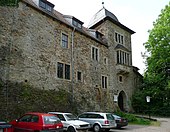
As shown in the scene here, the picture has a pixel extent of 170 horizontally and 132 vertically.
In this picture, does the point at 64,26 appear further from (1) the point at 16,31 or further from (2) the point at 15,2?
(2) the point at 15,2

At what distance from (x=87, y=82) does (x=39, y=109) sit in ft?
28.2

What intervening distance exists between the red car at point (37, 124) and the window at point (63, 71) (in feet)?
32.3

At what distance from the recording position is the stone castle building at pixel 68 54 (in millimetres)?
18109

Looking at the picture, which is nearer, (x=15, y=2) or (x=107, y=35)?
(x=15, y=2)

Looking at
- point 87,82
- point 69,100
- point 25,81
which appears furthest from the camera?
point 87,82

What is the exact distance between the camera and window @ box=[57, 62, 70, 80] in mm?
22562

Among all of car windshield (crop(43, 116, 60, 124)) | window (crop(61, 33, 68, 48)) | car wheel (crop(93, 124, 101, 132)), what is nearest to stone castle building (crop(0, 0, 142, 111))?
window (crop(61, 33, 68, 48))

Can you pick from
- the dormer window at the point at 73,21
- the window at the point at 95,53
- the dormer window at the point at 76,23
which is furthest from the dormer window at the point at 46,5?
the window at the point at 95,53

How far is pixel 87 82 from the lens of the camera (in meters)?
26.4

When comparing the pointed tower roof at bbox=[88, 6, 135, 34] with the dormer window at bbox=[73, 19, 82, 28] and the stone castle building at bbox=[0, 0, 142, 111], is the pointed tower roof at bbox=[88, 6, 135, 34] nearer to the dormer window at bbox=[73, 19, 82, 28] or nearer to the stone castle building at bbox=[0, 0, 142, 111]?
the stone castle building at bbox=[0, 0, 142, 111]

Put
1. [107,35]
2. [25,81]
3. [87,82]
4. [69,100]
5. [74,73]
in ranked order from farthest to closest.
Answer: [107,35]
[87,82]
[74,73]
[69,100]
[25,81]

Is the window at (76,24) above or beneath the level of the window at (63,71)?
above

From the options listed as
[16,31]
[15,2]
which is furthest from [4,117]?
[15,2]

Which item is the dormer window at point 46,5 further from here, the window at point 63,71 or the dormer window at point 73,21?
the window at point 63,71
